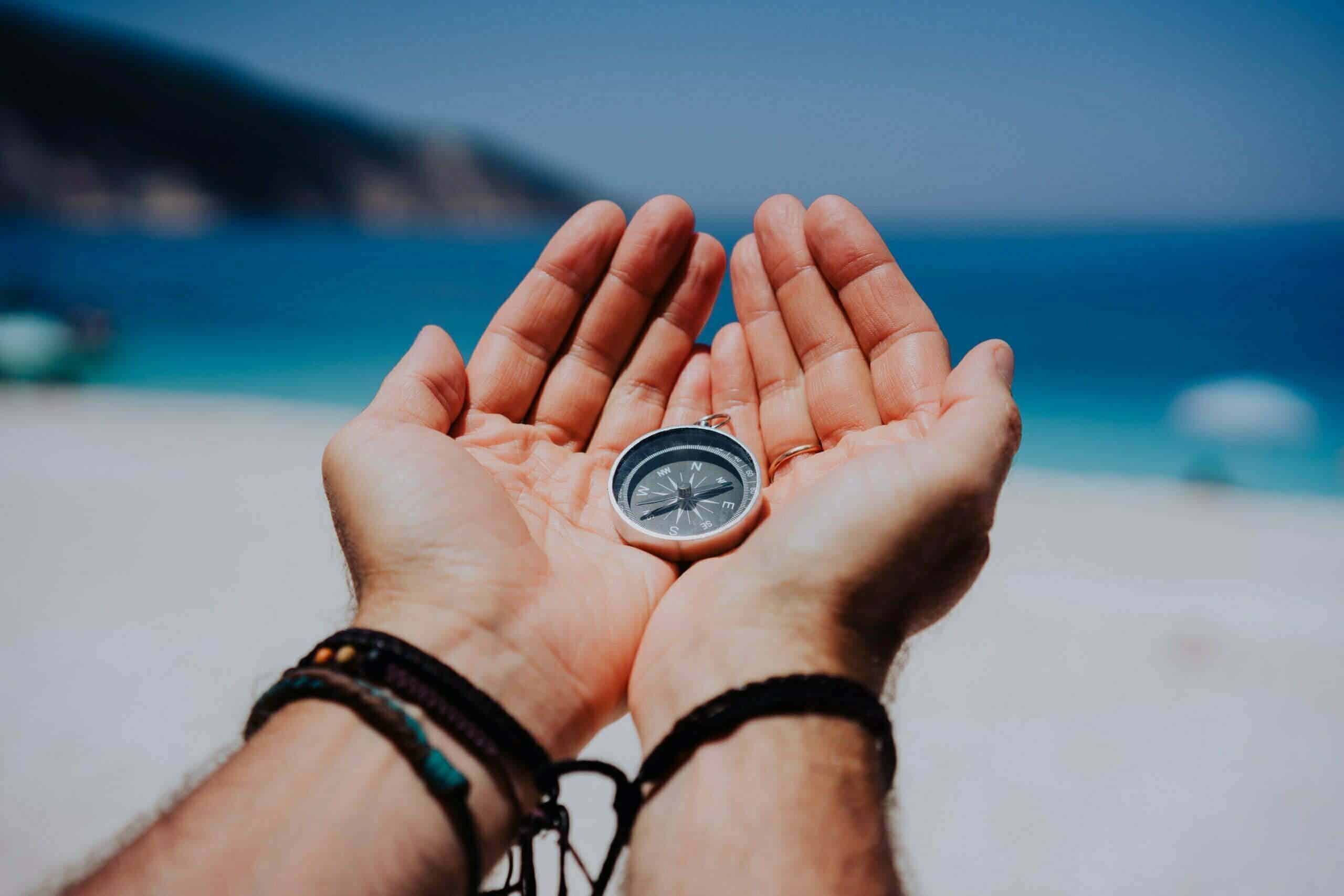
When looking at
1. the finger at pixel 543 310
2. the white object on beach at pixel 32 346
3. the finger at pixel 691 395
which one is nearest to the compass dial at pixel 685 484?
the finger at pixel 691 395

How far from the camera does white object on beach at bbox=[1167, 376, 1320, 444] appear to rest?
14.9 m

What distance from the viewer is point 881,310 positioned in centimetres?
288

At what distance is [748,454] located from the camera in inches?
110

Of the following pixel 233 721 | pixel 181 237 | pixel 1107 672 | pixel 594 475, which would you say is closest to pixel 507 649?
pixel 594 475

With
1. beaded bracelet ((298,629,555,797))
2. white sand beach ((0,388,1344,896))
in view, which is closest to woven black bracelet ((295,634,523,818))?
beaded bracelet ((298,629,555,797))

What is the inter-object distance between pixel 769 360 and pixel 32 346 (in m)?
15.4

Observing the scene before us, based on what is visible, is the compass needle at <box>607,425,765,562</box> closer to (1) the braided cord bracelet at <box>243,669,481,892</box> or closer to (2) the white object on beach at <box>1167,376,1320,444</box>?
(1) the braided cord bracelet at <box>243,669,481,892</box>

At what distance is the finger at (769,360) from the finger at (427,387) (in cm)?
118

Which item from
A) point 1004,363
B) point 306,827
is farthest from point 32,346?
point 1004,363

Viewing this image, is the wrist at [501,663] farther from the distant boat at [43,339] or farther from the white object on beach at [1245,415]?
the white object on beach at [1245,415]

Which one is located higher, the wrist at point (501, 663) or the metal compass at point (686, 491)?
the metal compass at point (686, 491)

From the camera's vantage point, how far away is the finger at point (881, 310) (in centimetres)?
A: 273

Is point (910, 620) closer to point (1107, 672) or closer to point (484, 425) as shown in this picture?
point (484, 425)

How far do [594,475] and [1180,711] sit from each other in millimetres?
3931
